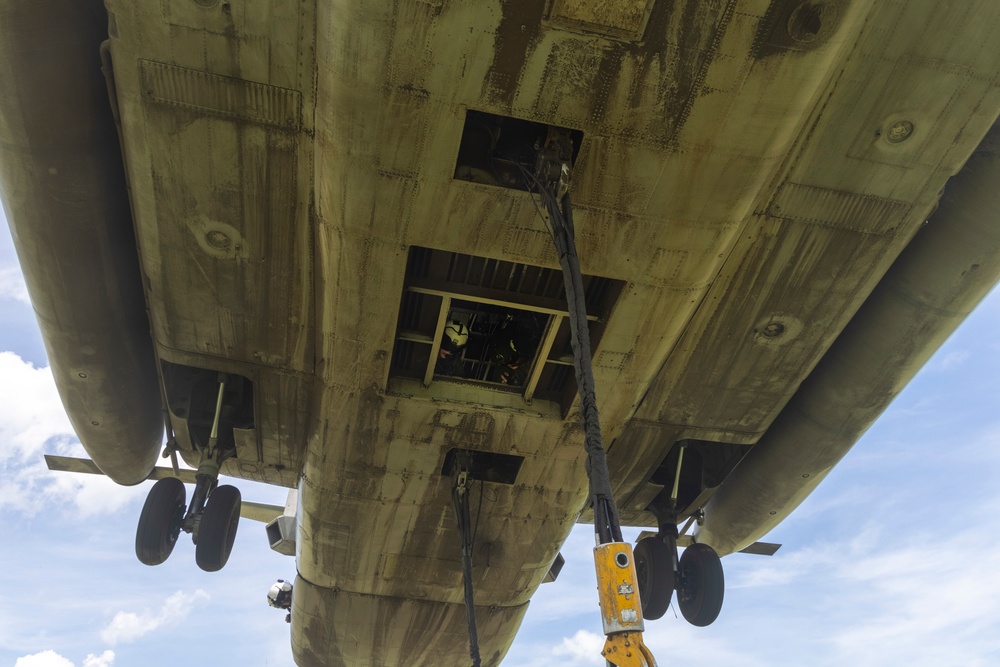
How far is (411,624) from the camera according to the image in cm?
1270

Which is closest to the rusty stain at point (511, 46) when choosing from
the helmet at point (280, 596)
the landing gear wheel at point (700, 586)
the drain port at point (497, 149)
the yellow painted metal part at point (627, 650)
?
the drain port at point (497, 149)

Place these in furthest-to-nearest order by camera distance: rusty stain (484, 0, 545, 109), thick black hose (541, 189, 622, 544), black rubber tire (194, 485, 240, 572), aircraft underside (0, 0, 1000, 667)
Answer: black rubber tire (194, 485, 240, 572)
aircraft underside (0, 0, 1000, 667)
rusty stain (484, 0, 545, 109)
thick black hose (541, 189, 622, 544)

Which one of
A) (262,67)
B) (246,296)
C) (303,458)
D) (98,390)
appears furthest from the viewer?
(303,458)

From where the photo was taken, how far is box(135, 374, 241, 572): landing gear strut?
31.9 feet

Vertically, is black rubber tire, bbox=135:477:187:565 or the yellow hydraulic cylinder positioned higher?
black rubber tire, bbox=135:477:187:565

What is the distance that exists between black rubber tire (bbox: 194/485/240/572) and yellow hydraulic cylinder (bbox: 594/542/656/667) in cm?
740

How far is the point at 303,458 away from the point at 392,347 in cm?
302

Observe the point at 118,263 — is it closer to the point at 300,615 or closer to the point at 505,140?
the point at 505,140

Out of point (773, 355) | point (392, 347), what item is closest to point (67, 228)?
point (392, 347)

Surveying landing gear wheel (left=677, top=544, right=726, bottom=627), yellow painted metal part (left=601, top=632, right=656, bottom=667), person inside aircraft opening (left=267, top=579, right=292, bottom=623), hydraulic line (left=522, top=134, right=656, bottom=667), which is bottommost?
yellow painted metal part (left=601, top=632, right=656, bottom=667)

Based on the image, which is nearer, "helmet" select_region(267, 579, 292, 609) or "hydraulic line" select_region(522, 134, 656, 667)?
"hydraulic line" select_region(522, 134, 656, 667)

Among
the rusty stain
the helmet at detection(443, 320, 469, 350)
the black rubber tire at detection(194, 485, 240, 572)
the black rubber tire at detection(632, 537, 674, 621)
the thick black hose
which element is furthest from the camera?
the black rubber tire at detection(632, 537, 674, 621)

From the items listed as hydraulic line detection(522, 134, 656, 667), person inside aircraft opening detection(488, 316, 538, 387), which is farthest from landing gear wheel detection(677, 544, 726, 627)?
hydraulic line detection(522, 134, 656, 667)

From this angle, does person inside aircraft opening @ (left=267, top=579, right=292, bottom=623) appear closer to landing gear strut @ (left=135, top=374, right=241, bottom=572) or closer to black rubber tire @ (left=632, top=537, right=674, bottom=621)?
landing gear strut @ (left=135, top=374, right=241, bottom=572)
